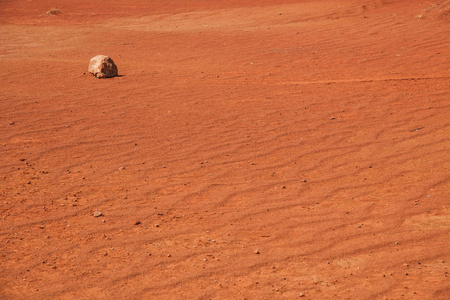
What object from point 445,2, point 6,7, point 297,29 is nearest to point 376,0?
point 445,2

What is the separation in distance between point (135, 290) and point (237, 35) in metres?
10.6

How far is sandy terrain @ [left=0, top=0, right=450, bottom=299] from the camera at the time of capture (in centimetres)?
341

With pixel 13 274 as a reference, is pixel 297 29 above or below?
above

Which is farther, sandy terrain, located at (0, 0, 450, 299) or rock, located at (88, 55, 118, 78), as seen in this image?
rock, located at (88, 55, 118, 78)

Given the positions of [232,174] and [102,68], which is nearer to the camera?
[232,174]

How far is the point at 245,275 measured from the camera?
339 centimetres

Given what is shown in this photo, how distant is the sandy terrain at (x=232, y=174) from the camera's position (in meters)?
3.41

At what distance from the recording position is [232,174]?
201 inches

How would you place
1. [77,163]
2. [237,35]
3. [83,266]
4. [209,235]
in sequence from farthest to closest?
[237,35]
[77,163]
[209,235]
[83,266]

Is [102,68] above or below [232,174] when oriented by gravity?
above

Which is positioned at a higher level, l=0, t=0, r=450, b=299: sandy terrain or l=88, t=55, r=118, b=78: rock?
l=88, t=55, r=118, b=78: rock

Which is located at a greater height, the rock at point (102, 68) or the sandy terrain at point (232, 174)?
the rock at point (102, 68)

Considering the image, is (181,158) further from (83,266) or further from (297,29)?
(297,29)

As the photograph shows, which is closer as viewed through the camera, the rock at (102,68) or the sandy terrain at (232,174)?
the sandy terrain at (232,174)
